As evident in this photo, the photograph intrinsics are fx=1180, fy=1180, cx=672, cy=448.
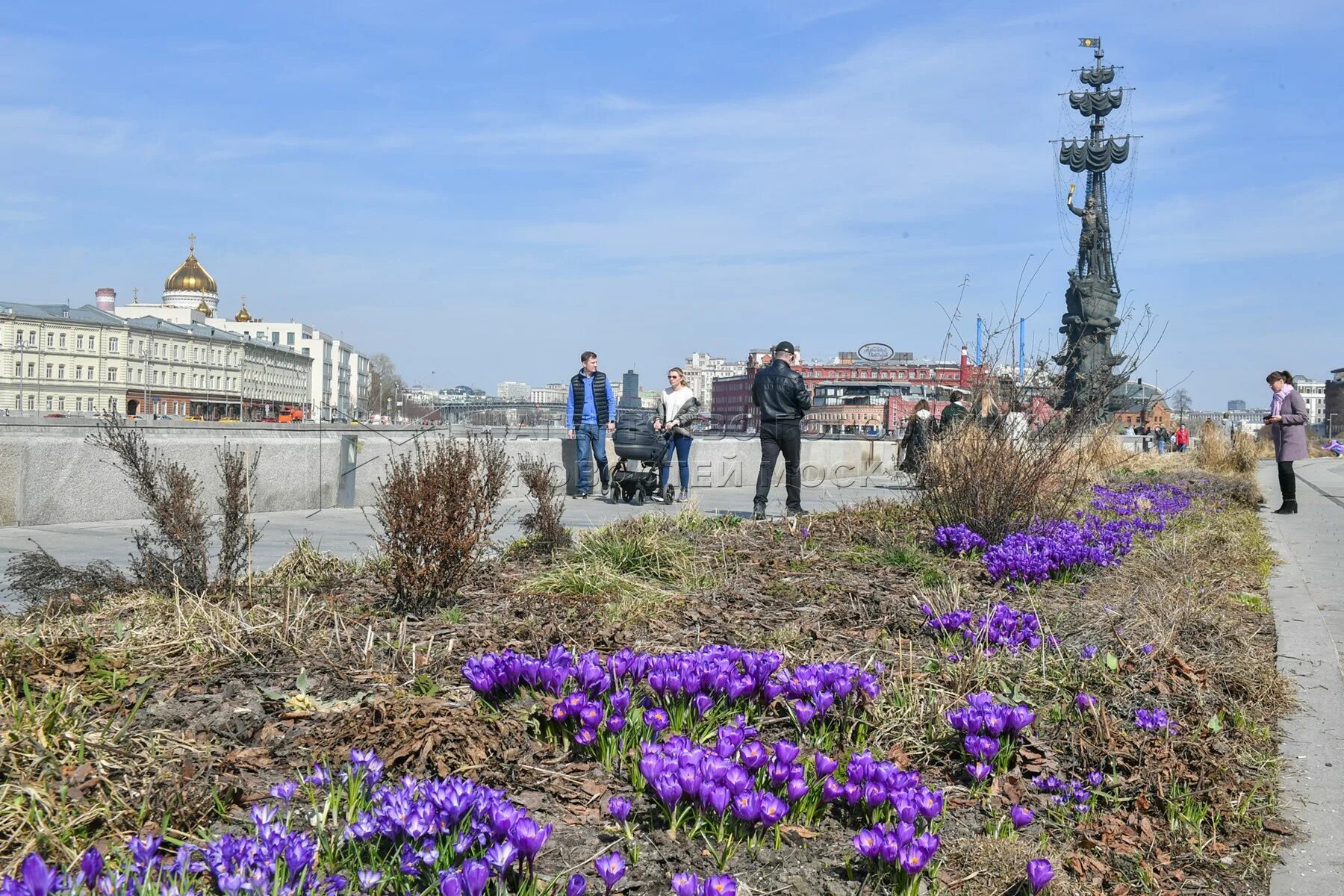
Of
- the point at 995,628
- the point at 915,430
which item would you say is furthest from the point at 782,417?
the point at 995,628

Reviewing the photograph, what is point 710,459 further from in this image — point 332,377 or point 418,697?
point 332,377

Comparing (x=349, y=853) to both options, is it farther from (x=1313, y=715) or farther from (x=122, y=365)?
(x=122, y=365)

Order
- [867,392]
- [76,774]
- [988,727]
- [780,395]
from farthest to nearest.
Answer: [867,392] → [780,395] → [988,727] → [76,774]

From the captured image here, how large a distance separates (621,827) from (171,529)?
309cm

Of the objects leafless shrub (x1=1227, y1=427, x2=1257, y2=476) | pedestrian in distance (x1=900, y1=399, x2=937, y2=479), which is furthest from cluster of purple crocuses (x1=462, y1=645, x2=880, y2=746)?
leafless shrub (x1=1227, y1=427, x2=1257, y2=476)

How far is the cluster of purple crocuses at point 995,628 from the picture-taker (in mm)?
4465

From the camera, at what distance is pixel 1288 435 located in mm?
12914

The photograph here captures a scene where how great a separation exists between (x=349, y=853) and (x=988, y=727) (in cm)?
177

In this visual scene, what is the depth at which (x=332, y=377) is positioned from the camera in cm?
19988

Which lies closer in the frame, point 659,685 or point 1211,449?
point 659,685

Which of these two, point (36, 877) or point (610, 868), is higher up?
point (36, 877)

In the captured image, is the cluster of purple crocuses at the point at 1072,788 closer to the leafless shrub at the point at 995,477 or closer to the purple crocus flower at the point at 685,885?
the purple crocus flower at the point at 685,885

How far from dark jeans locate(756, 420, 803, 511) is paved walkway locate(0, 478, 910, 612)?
1.92 ft

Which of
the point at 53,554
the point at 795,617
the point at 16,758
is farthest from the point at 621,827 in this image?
the point at 53,554
